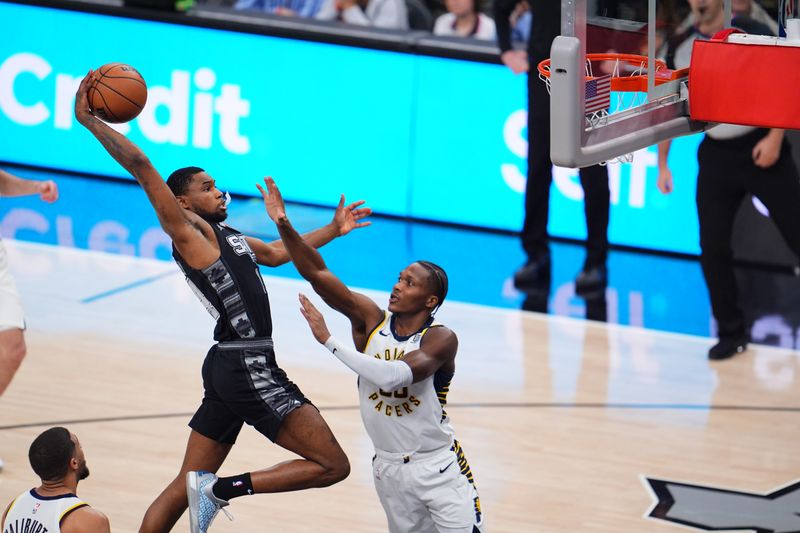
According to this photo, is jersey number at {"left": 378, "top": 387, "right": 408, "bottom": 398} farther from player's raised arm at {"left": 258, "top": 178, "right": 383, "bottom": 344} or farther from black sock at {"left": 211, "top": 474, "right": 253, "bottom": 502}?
black sock at {"left": 211, "top": 474, "right": 253, "bottom": 502}

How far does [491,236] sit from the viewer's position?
1203 cm

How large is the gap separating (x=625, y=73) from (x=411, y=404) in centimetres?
188

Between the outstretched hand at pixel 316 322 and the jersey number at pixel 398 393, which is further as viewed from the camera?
the jersey number at pixel 398 393

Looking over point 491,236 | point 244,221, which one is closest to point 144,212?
point 244,221

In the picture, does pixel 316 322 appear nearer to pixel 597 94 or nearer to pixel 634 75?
pixel 597 94

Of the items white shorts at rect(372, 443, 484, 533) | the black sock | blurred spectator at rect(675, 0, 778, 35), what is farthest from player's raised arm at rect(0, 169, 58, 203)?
blurred spectator at rect(675, 0, 778, 35)

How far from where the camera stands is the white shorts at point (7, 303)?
22.7 feet

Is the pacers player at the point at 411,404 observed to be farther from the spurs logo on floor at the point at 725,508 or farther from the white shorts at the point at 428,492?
the spurs logo on floor at the point at 725,508

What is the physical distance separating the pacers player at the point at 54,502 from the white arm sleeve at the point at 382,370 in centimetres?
107

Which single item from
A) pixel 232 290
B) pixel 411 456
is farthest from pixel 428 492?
pixel 232 290

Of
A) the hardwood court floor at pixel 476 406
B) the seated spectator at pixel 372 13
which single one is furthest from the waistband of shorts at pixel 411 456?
the seated spectator at pixel 372 13

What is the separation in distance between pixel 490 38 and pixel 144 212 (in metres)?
3.40

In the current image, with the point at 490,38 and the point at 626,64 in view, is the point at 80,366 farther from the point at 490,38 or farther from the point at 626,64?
the point at 490,38

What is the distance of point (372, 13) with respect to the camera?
12883 millimetres
